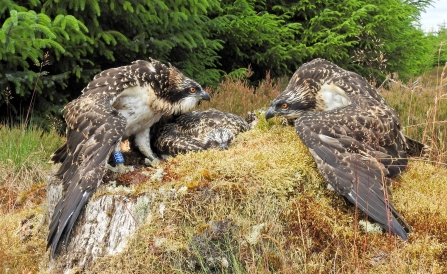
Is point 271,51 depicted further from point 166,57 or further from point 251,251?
point 251,251

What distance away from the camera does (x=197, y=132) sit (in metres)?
5.35

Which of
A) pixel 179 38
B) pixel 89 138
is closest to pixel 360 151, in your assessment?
pixel 89 138

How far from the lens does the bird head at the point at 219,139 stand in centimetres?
505

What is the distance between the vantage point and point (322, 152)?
4207 millimetres

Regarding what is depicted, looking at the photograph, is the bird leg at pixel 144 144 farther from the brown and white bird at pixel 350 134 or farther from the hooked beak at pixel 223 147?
the brown and white bird at pixel 350 134

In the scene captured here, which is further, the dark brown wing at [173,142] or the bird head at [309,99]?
the bird head at [309,99]

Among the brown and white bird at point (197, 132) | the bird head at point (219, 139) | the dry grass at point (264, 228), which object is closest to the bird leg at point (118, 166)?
the dry grass at point (264, 228)

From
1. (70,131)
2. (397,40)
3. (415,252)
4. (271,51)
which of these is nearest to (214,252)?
(415,252)

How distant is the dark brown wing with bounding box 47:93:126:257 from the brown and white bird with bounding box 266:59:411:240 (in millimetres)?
1693

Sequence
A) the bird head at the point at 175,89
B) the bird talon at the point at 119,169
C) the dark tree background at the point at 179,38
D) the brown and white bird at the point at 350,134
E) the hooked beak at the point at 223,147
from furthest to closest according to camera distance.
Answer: the dark tree background at the point at 179,38
the bird head at the point at 175,89
the hooked beak at the point at 223,147
the bird talon at the point at 119,169
the brown and white bird at the point at 350,134

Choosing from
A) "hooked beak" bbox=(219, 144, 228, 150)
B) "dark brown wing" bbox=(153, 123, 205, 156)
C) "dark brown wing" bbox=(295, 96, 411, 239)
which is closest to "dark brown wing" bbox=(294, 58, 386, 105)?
"dark brown wing" bbox=(295, 96, 411, 239)

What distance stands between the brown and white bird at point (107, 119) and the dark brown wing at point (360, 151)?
1571mm

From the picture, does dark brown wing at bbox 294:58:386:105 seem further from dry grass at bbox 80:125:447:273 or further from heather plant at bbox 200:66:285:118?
heather plant at bbox 200:66:285:118

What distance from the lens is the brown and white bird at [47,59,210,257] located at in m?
4.00
